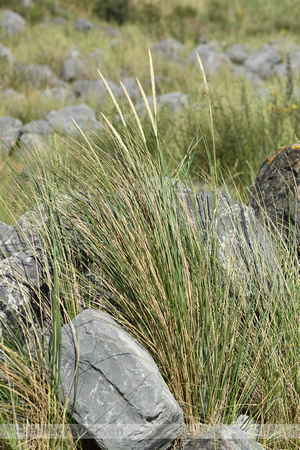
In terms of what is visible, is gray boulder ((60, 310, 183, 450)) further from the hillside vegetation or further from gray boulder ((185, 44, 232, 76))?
gray boulder ((185, 44, 232, 76))

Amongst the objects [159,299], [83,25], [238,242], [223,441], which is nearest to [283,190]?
[238,242]

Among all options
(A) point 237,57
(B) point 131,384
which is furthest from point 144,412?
(A) point 237,57

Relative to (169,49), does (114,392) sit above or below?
below

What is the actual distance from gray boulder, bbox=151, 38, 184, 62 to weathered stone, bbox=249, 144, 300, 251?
273 inches

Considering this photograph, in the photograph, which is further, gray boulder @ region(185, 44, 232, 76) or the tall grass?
gray boulder @ region(185, 44, 232, 76)

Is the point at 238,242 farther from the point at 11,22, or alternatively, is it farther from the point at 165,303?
the point at 11,22

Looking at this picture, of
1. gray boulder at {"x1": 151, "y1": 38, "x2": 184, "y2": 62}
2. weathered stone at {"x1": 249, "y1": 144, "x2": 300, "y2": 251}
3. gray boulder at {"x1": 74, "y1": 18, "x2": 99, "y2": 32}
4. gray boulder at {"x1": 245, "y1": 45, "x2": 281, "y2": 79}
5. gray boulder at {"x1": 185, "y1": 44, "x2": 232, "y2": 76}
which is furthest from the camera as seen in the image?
gray boulder at {"x1": 74, "y1": 18, "x2": 99, "y2": 32}

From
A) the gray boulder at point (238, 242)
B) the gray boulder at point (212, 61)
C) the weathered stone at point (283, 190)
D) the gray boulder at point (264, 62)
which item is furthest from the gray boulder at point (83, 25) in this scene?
the gray boulder at point (238, 242)

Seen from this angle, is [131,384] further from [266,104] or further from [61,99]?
[61,99]

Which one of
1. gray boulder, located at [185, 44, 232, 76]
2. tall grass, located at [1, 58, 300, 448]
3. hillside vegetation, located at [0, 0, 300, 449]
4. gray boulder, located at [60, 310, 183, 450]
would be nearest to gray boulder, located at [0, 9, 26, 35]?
gray boulder, located at [185, 44, 232, 76]

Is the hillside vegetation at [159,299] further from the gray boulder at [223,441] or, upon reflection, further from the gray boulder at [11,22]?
the gray boulder at [11,22]

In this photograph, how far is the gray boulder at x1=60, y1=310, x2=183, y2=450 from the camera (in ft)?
3.51

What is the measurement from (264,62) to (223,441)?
8.24 meters

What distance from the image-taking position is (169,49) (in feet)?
28.5
